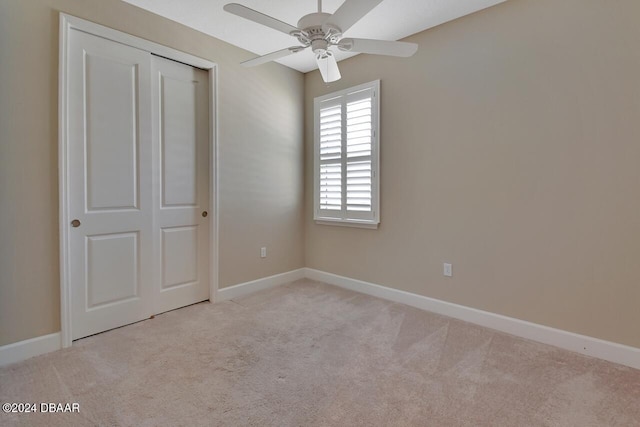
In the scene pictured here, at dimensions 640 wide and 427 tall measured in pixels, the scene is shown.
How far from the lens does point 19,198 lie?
2.06 metres

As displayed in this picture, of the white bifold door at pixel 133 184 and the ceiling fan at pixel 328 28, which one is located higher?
the ceiling fan at pixel 328 28

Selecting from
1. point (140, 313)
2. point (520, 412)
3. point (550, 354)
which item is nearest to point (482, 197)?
point (550, 354)

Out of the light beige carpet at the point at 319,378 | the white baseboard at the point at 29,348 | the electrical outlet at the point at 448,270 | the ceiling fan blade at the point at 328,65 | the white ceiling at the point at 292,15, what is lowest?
the light beige carpet at the point at 319,378

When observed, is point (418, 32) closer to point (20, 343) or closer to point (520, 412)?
point (520, 412)

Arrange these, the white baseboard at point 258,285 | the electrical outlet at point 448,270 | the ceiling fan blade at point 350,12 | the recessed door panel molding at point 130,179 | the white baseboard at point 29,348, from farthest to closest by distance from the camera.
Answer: the white baseboard at point 258,285, the electrical outlet at point 448,270, the recessed door panel molding at point 130,179, the white baseboard at point 29,348, the ceiling fan blade at point 350,12

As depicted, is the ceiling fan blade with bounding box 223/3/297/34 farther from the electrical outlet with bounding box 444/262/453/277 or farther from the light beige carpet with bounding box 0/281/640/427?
the electrical outlet with bounding box 444/262/453/277

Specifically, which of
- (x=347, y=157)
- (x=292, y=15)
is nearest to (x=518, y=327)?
(x=347, y=157)

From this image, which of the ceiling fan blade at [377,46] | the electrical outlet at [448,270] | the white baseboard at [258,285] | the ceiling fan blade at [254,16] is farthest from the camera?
the white baseboard at [258,285]

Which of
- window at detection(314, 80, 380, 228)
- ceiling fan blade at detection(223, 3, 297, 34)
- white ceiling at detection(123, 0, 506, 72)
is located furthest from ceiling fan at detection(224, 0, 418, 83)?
window at detection(314, 80, 380, 228)

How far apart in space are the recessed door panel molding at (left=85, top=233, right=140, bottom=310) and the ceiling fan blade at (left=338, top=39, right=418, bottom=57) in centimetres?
225

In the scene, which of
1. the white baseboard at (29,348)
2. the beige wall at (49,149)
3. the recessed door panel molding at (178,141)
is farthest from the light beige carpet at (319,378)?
the recessed door panel molding at (178,141)

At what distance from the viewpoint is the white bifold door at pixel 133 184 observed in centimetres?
235

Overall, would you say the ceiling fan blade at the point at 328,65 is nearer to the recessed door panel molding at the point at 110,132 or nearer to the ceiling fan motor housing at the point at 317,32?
the ceiling fan motor housing at the point at 317,32

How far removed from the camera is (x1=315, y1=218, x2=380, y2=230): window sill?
3323 mm
